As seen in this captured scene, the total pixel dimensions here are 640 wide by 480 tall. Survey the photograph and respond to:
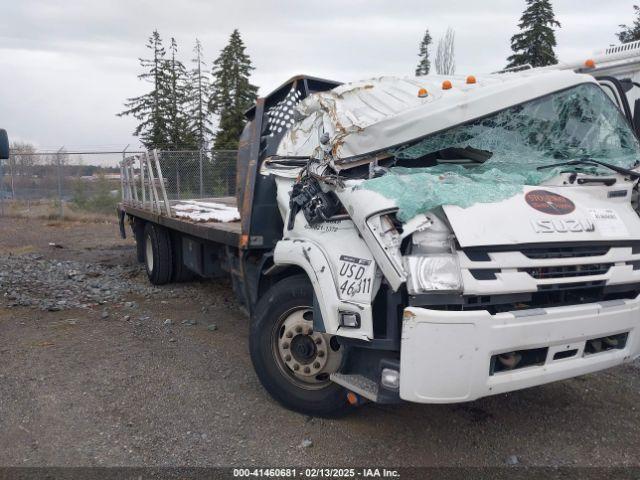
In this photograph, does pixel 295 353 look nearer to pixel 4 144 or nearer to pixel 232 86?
pixel 4 144

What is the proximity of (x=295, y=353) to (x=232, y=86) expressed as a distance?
33.1 m

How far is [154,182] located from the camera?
8047mm

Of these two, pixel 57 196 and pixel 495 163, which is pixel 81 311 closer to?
pixel 495 163

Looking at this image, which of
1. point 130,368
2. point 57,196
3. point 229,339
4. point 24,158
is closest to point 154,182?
point 229,339

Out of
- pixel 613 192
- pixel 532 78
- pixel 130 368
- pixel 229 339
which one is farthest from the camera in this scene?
pixel 229 339

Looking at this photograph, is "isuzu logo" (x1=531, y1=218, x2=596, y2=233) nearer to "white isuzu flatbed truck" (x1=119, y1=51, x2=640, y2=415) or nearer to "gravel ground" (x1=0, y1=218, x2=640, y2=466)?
"white isuzu flatbed truck" (x1=119, y1=51, x2=640, y2=415)

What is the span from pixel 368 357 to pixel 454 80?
230 centimetres

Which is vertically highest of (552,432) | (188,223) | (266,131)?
(266,131)

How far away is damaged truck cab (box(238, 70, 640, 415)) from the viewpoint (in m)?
2.98

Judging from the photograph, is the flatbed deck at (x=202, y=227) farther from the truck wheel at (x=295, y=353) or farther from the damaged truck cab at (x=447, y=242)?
the truck wheel at (x=295, y=353)

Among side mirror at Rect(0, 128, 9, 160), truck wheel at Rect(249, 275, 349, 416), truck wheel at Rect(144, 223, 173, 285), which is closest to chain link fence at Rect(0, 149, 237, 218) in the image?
truck wheel at Rect(144, 223, 173, 285)

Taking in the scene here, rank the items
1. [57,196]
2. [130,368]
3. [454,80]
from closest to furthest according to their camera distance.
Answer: [454,80]
[130,368]
[57,196]

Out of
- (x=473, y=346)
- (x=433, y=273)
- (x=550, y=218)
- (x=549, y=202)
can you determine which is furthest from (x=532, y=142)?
(x=473, y=346)

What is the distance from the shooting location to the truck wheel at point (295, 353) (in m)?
3.73
